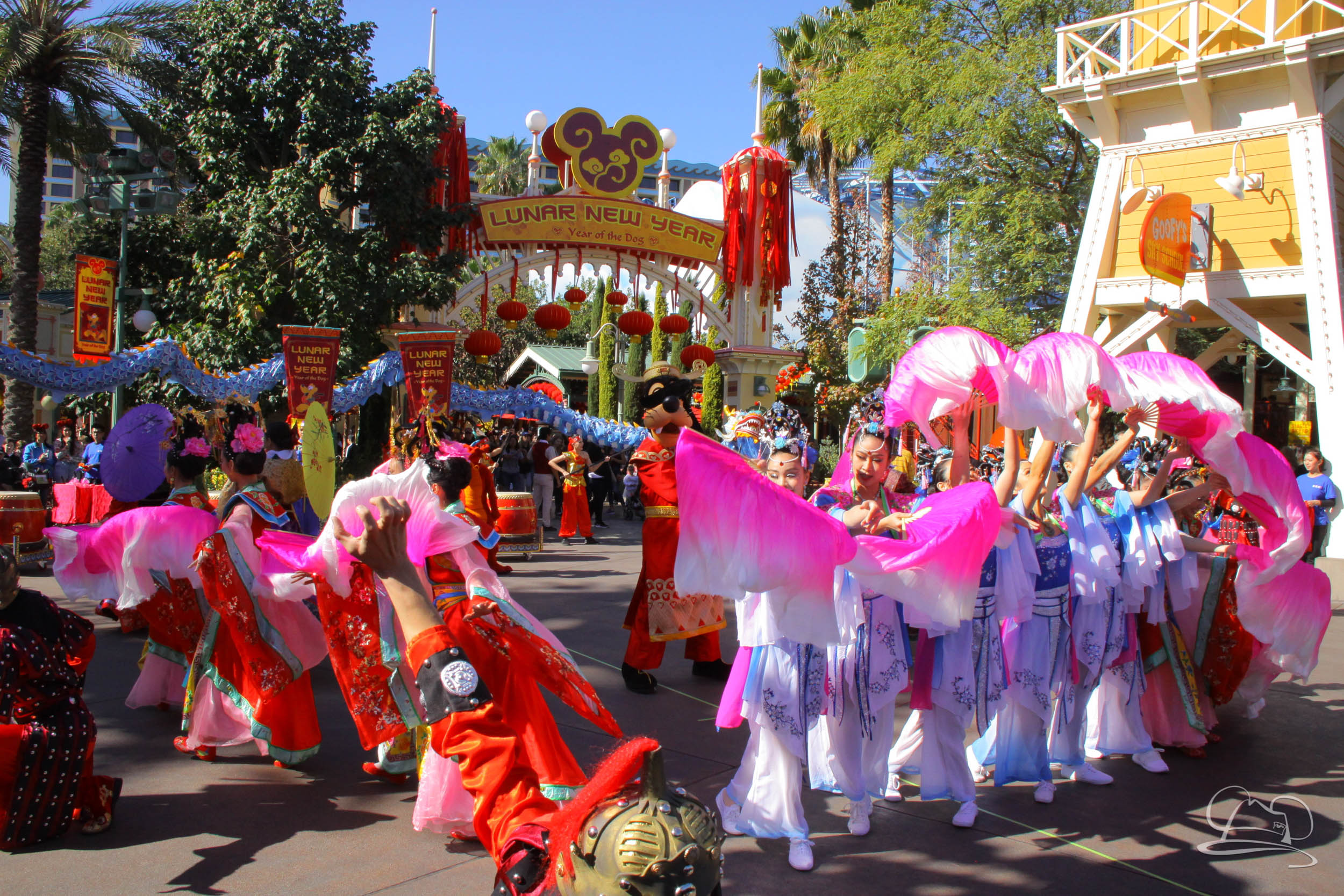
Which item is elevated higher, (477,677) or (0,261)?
(0,261)

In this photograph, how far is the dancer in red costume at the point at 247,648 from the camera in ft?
14.0

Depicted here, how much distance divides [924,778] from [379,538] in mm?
2665

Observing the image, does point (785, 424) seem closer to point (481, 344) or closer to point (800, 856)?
point (800, 856)

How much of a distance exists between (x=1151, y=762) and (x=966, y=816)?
57.3 inches

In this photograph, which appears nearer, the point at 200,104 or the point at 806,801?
the point at 806,801

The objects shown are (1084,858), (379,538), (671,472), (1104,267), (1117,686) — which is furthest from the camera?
(1104,267)

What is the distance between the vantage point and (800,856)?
137 inches

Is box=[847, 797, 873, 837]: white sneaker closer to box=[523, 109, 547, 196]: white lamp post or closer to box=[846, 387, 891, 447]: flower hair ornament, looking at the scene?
box=[846, 387, 891, 447]: flower hair ornament

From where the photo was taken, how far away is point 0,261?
29281 mm

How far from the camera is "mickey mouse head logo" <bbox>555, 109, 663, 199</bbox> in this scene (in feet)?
52.7

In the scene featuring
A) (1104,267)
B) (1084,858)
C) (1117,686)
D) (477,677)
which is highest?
(1104,267)

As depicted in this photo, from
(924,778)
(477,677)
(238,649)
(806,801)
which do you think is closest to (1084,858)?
(924,778)

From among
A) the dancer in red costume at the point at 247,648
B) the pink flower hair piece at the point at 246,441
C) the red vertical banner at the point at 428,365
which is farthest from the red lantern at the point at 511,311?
the dancer in red costume at the point at 247,648

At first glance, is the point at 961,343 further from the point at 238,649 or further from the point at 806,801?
the point at 238,649
